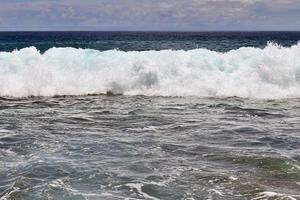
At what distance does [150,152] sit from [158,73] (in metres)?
14.4

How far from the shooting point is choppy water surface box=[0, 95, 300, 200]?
8836 millimetres

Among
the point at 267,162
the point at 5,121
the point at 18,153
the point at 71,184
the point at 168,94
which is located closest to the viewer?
the point at 71,184

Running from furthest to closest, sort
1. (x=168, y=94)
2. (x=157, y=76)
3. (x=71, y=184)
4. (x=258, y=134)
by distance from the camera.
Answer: (x=157, y=76) → (x=168, y=94) → (x=258, y=134) → (x=71, y=184)

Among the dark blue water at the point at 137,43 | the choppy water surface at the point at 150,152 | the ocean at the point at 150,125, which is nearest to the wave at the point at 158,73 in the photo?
the ocean at the point at 150,125

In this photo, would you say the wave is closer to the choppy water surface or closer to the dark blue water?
the choppy water surface

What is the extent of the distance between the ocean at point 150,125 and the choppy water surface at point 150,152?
3cm

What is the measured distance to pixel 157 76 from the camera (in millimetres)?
25469

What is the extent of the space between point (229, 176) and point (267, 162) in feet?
4.81

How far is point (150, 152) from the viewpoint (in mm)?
11555

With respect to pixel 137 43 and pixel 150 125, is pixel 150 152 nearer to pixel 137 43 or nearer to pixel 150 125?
pixel 150 125

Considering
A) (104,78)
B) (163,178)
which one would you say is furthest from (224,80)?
(163,178)

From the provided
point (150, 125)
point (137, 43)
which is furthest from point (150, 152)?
point (137, 43)

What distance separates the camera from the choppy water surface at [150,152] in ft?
29.0

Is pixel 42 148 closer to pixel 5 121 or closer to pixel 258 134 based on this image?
pixel 5 121
